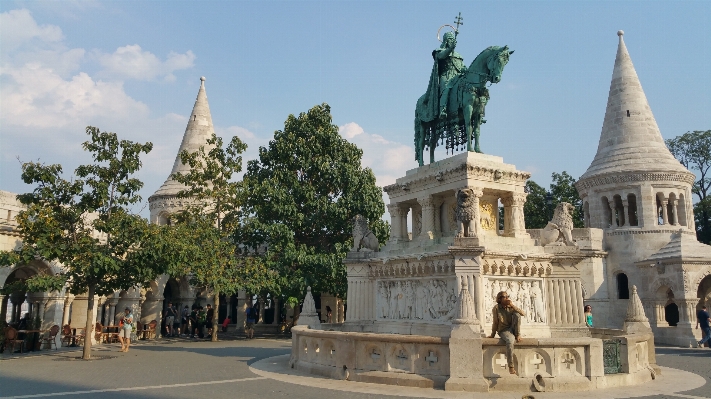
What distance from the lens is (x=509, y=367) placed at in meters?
9.68

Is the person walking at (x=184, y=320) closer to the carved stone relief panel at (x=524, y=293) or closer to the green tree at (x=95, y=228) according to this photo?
the green tree at (x=95, y=228)

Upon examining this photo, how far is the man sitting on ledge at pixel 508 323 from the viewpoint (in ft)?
31.6

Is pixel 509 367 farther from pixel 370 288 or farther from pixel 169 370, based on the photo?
pixel 169 370

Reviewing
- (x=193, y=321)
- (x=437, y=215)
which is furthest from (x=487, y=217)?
(x=193, y=321)

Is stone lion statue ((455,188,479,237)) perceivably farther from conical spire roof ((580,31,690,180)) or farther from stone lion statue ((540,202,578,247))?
conical spire roof ((580,31,690,180))

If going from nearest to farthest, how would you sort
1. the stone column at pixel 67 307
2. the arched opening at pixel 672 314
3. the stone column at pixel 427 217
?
the stone column at pixel 427 217 → the stone column at pixel 67 307 → the arched opening at pixel 672 314

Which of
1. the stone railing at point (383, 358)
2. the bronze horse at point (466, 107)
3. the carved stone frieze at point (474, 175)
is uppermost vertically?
the bronze horse at point (466, 107)

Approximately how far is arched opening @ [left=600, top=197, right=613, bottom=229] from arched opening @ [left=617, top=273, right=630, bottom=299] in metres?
2.92

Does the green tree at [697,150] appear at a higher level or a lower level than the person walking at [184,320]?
higher

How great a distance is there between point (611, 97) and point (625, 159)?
4490mm

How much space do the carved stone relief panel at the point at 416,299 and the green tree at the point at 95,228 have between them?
295 inches

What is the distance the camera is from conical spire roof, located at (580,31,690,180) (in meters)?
31.3

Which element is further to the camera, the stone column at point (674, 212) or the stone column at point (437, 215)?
the stone column at point (674, 212)

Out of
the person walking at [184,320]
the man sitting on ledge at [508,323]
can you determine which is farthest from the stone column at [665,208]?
the person walking at [184,320]
